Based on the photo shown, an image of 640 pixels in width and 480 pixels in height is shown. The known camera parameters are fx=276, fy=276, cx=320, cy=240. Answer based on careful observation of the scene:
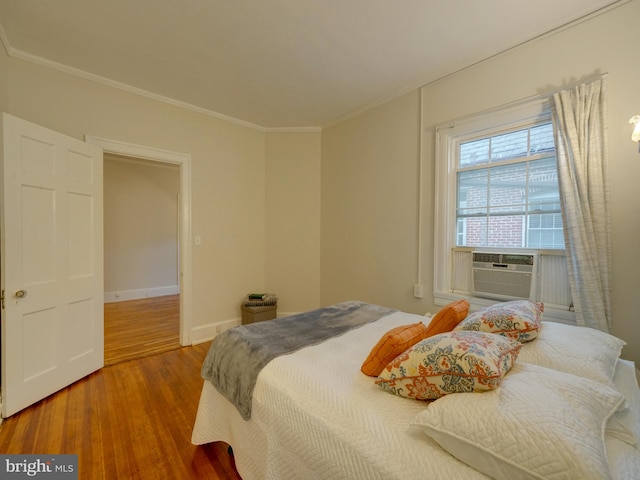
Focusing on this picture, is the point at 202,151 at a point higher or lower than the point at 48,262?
higher

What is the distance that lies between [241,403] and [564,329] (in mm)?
1668

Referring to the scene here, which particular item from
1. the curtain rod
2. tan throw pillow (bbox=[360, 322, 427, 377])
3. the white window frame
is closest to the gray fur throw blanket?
tan throw pillow (bbox=[360, 322, 427, 377])

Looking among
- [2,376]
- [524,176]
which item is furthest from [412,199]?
[2,376]

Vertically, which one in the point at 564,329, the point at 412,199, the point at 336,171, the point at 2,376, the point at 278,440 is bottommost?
the point at 2,376

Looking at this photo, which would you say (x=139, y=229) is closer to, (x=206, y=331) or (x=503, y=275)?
(x=206, y=331)

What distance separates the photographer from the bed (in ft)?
2.28

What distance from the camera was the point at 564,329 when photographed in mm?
1417

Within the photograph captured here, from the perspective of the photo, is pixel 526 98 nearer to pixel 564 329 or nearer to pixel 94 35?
pixel 564 329

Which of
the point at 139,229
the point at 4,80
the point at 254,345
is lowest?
the point at 254,345

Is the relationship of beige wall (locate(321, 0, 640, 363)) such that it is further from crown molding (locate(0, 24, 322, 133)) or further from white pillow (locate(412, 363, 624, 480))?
white pillow (locate(412, 363, 624, 480))

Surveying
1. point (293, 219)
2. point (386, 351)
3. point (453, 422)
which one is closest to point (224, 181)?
point (293, 219)

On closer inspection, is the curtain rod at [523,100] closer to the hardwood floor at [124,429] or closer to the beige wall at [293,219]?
the beige wall at [293,219]

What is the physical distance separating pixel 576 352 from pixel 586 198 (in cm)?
123

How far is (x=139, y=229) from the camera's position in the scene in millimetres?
5590
